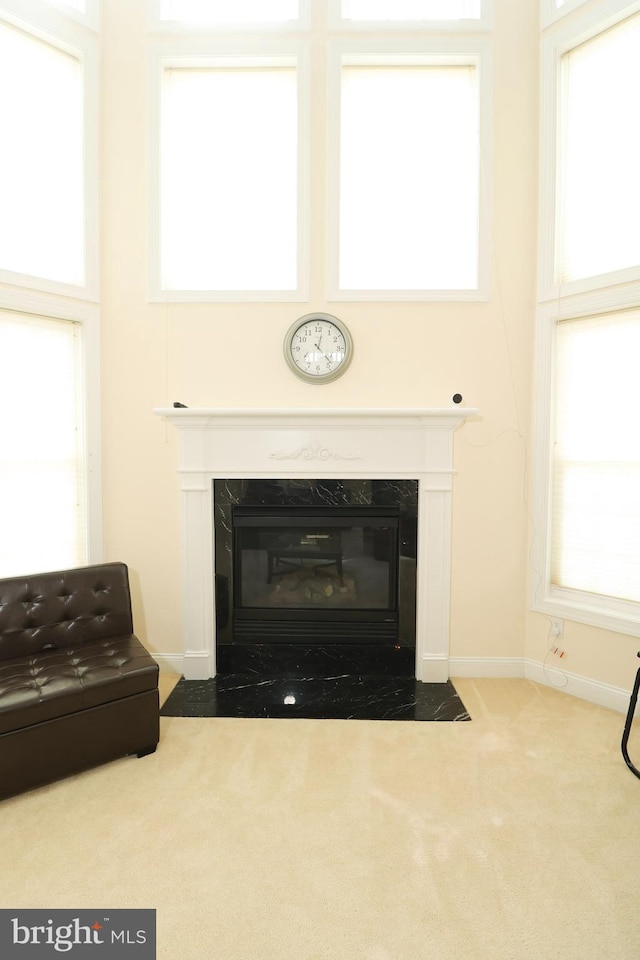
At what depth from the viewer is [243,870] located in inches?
74.7

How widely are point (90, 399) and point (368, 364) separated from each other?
1780 mm

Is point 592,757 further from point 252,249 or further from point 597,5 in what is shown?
point 597,5

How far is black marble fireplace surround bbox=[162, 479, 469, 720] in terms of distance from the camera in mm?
3416

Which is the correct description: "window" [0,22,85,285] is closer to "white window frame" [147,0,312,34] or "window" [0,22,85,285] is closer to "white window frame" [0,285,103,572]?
"white window frame" [0,285,103,572]

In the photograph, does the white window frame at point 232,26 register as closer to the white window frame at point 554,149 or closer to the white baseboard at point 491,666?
the white window frame at point 554,149

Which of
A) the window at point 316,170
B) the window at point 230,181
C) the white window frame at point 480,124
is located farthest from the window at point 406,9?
the window at point 230,181

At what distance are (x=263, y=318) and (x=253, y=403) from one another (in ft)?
1.78

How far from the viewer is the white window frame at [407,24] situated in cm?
316

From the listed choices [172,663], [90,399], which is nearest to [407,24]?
[90,399]

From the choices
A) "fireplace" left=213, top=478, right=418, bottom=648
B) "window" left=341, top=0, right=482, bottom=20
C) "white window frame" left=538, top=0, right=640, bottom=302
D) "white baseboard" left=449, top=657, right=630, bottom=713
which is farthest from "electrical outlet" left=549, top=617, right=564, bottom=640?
"window" left=341, top=0, right=482, bottom=20

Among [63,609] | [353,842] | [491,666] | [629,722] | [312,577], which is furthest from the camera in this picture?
[312,577]

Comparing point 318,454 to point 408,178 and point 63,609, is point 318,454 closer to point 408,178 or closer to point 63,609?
point 63,609

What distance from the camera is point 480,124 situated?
10.5 ft

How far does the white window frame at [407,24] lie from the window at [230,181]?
0.38 metres
